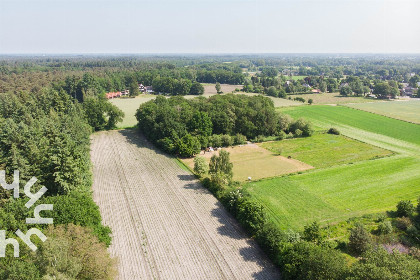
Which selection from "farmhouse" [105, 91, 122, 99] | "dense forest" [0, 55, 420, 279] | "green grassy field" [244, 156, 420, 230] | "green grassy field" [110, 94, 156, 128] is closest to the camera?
"dense forest" [0, 55, 420, 279]

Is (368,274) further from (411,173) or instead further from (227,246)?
(411,173)

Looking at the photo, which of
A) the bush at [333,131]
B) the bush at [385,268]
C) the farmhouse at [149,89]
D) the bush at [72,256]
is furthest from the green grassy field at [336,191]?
the farmhouse at [149,89]

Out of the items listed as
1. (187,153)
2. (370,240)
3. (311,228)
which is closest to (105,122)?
(187,153)


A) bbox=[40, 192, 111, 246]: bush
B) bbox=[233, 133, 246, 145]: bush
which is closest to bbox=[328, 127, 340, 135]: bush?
bbox=[233, 133, 246, 145]: bush

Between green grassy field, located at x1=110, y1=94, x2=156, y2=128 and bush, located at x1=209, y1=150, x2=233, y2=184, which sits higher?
green grassy field, located at x1=110, y1=94, x2=156, y2=128

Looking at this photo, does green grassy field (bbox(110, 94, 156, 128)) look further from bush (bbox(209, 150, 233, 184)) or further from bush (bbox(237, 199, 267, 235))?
bush (bbox(237, 199, 267, 235))

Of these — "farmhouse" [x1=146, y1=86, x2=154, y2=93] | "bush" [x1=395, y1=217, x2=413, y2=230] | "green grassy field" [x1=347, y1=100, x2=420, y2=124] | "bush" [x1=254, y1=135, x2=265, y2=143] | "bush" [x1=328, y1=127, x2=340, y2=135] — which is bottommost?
Result: "bush" [x1=395, y1=217, x2=413, y2=230]

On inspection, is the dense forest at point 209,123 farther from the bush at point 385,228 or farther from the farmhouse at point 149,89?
the farmhouse at point 149,89

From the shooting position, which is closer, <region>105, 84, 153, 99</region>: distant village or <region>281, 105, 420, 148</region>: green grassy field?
<region>281, 105, 420, 148</region>: green grassy field

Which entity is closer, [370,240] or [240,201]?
[370,240]
